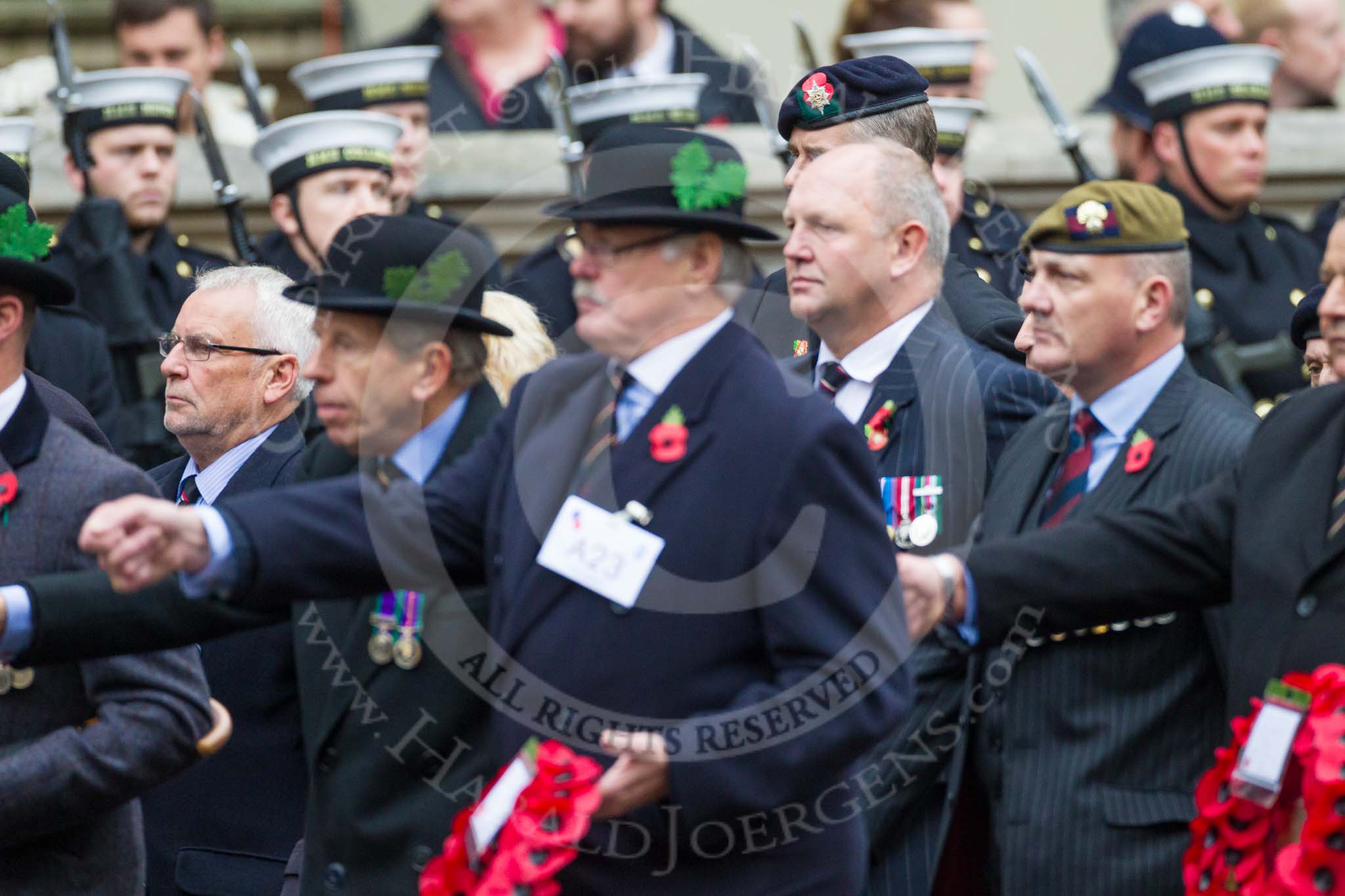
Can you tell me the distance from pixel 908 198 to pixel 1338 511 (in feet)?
4.27

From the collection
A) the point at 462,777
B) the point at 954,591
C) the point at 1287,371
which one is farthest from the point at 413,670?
the point at 1287,371

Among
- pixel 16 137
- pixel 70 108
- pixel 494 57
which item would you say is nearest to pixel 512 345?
pixel 16 137

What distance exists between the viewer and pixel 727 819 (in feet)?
13.2

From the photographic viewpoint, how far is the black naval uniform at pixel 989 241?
6742 millimetres

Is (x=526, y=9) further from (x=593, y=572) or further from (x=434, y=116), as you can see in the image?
(x=593, y=572)

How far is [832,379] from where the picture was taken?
17.5ft

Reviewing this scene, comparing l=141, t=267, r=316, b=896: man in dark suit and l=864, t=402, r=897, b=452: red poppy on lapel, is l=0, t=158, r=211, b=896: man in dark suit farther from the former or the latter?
l=864, t=402, r=897, b=452: red poppy on lapel

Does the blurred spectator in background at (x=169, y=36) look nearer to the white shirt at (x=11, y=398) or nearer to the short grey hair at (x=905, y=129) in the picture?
the short grey hair at (x=905, y=129)

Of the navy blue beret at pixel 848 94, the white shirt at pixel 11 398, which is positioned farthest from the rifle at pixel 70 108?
the white shirt at pixel 11 398

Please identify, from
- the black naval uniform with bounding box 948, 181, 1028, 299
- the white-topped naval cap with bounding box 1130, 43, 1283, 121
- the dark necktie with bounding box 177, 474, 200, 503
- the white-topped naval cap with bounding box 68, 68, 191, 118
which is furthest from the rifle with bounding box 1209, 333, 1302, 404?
the white-topped naval cap with bounding box 68, 68, 191, 118

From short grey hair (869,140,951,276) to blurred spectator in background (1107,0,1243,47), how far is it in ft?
14.3

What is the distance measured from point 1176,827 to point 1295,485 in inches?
34.0

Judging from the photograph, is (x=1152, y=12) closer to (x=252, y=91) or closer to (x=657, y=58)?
(x=657, y=58)

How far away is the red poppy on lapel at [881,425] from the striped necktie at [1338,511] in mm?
1146
